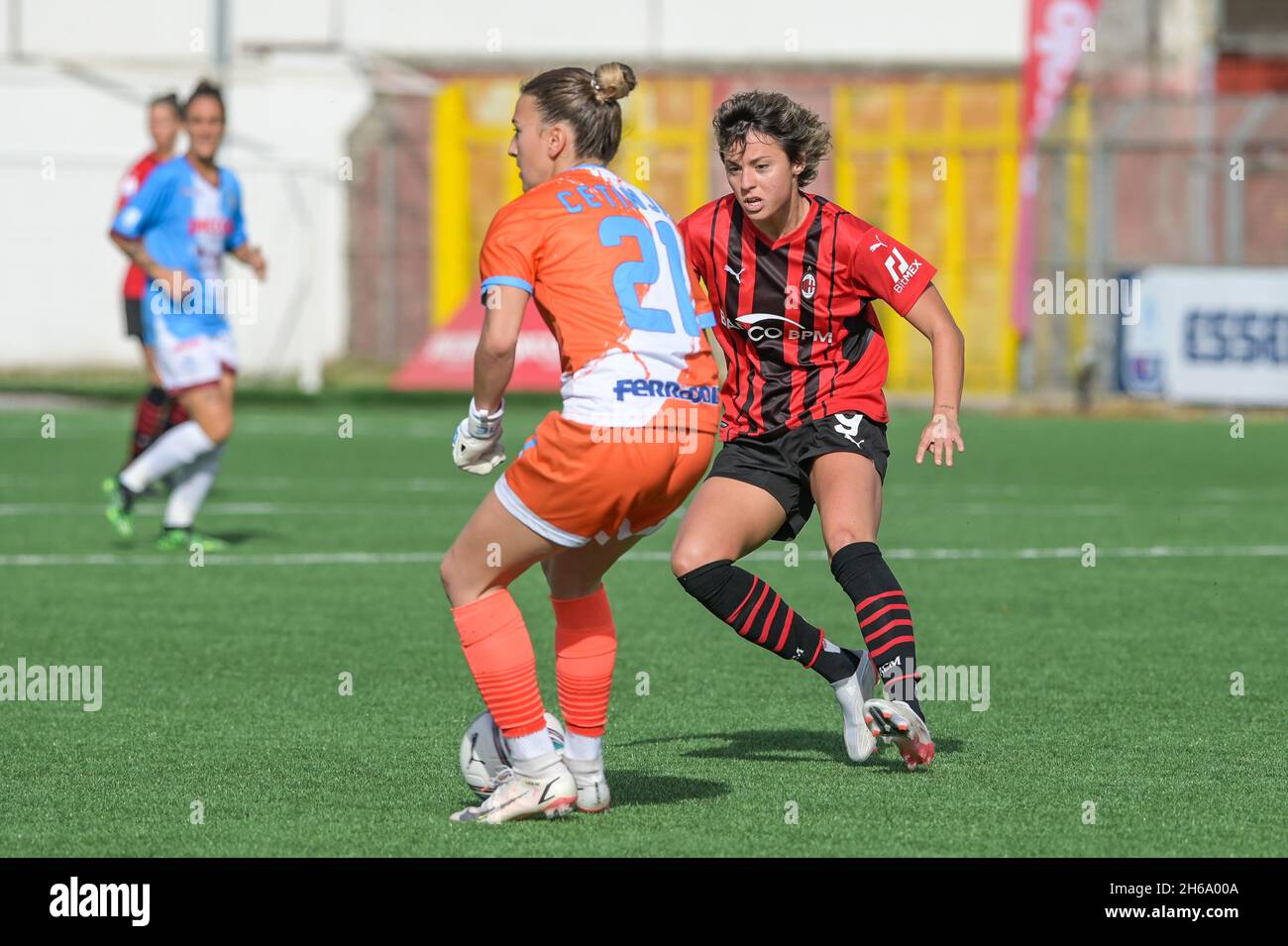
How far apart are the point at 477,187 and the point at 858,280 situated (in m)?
24.5

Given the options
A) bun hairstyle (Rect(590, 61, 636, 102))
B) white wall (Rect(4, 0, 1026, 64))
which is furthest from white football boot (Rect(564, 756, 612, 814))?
white wall (Rect(4, 0, 1026, 64))

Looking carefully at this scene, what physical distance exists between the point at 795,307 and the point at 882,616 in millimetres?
933

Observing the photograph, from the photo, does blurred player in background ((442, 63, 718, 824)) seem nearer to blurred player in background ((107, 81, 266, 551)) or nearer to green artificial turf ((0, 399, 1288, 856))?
green artificial turf ((0, 399, 1288, 856))

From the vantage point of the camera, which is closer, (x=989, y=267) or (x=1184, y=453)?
(x=1184, y=453)

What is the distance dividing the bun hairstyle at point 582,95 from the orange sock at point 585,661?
1.13 meters

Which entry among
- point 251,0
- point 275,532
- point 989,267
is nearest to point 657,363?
point 275,532

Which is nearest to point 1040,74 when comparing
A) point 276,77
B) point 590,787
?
point 276,77

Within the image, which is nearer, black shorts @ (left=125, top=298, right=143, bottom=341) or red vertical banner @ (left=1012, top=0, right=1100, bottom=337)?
black shorts @ (left=125, top=298, right=143, bottom=341)

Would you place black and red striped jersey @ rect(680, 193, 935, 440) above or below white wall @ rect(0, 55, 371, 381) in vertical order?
below

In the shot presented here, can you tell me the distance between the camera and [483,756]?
220 inches

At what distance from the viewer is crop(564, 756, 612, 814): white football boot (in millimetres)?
5582

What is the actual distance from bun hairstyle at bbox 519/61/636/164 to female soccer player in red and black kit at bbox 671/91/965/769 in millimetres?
836

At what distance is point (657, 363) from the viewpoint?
527 centimetres
